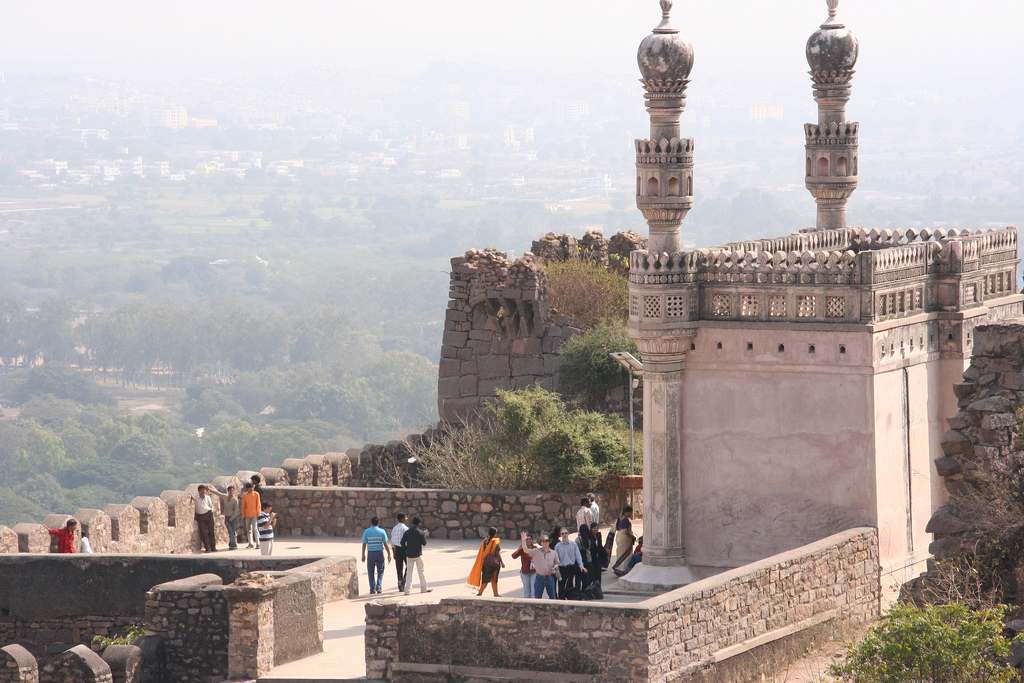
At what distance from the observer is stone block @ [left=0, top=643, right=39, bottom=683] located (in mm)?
14716

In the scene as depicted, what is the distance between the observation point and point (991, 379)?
13547 millimetres

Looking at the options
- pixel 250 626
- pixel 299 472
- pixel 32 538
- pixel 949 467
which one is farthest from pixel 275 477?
pixel 949 467

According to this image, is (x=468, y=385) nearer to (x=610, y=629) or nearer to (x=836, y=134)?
(x=836, y=134)

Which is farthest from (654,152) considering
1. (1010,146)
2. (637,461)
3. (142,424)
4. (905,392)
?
(1010,146)

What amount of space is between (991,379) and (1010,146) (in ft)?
595

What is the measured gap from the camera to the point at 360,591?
16.5 meters

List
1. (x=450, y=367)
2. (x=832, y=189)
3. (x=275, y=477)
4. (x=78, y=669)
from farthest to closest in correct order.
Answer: (x=450, y=367) < (x=275, y=477) < (x=832, y=189) < (x=78, y=669)

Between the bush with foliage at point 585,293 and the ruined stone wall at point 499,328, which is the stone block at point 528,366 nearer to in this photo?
the ruined stone wall at point 499,328

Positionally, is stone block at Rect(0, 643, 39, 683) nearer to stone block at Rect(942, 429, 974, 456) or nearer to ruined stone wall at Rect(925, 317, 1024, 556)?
ruined stone wall at Rect(925, 317, 1024, 556)

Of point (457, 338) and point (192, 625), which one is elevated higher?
point (457, 338)

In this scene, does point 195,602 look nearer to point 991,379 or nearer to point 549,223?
point 991,379

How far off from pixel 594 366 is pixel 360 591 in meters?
8.68

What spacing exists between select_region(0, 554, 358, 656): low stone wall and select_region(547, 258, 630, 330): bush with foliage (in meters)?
11.3

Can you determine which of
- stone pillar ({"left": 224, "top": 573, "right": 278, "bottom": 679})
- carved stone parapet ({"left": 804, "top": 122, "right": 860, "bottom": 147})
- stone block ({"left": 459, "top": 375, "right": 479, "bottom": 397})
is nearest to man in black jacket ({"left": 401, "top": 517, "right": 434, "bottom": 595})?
stone pillar ({"left": 224, "top": 573, "right": 278, "bottom": 679})
